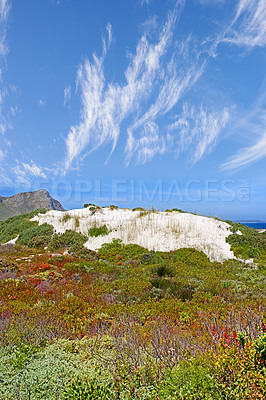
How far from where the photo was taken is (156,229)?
19062 millimetres

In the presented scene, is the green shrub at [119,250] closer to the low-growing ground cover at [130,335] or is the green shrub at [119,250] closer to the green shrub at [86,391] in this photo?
the low-growing ground cover at [130,335]

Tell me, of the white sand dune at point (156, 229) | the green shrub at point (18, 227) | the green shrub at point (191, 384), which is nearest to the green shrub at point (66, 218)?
the white sand dune at point (156, 229)

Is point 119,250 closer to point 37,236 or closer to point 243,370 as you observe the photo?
point 37,236

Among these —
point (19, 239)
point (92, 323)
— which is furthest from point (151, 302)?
point (19, 239)

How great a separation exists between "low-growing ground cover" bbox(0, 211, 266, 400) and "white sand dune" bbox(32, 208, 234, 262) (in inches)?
200

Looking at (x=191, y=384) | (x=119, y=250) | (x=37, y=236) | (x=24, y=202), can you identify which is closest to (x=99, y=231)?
(x=119, y=250)

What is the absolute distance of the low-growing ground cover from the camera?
263 centimetres

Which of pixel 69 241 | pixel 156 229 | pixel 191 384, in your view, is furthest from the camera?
pixel 156 229

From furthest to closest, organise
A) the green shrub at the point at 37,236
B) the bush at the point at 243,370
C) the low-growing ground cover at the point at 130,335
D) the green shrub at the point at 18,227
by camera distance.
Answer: the green shrub at the point at 18,227
the green shrub at the point at 37,236
the low-growing ground cover at the point at 130,335
the bush at the point at 243,370

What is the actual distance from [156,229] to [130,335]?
49.7 feet

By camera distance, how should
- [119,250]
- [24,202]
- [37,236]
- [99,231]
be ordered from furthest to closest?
[24,202] < [99,231] < [37,236] < [119,250]

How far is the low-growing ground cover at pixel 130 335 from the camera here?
2629 millimetres

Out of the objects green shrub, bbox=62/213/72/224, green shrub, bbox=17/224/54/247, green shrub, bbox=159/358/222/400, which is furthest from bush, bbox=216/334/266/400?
green shrub, bbox=62/213/72/224

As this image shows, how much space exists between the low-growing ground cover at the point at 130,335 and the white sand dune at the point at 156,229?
5074 mm
